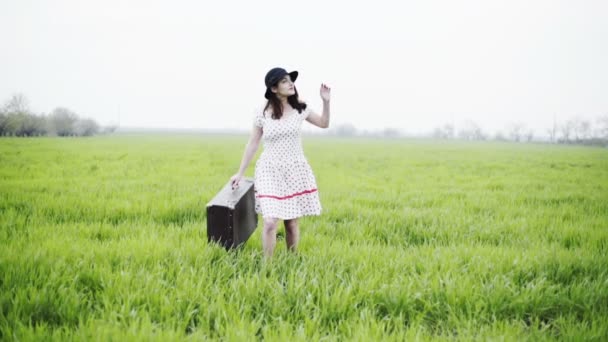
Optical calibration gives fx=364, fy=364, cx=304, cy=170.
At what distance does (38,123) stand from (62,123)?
55.2 ft

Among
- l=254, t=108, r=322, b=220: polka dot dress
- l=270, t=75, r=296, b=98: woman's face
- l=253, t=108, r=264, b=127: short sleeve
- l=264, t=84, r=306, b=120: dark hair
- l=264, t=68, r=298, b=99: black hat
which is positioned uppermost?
l=264, t=68, r=298, b=99: black hat

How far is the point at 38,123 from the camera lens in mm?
40906

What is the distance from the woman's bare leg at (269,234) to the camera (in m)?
3.34

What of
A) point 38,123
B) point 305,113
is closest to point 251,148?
point 305,113

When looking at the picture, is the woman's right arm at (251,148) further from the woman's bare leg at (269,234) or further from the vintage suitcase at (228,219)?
the woman's bare leg at (269,234)

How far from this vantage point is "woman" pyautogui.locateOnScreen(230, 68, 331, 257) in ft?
11.0

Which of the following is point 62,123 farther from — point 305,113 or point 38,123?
point 305,113

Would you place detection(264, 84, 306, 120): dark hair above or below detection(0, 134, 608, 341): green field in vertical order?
above

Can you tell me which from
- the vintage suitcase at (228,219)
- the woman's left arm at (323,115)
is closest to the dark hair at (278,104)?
the woman's left arm at (323,115)

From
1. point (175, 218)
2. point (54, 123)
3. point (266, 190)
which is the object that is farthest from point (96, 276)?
point (54, 123)

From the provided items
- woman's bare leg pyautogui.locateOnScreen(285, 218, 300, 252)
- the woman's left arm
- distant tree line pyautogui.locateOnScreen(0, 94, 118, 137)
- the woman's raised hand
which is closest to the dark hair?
the woman's left arm

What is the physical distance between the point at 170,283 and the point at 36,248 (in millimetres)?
1550

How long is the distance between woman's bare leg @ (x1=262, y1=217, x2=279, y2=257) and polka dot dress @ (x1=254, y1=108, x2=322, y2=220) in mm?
162

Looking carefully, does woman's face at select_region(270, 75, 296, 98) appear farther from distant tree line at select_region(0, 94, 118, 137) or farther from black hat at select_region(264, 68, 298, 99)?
distant tree line at select_region(0, 94, 118, 137)
